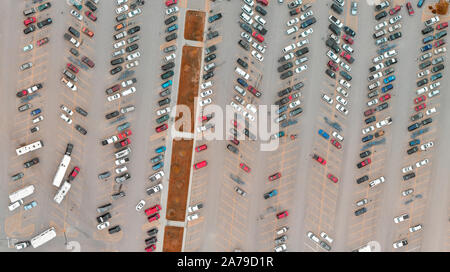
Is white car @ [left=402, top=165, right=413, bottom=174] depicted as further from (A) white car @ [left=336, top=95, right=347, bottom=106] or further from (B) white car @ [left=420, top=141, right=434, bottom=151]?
(A) white car @ [left=336, top=95, right=347, bottom=106]

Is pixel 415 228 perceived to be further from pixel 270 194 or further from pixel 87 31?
pixel 87 31

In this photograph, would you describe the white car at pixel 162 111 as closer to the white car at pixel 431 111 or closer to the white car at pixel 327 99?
the white car at pixel 327 99

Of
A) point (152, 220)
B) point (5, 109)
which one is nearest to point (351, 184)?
point (152, 220)

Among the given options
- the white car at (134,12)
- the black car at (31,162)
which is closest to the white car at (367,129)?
the white car at (134,12)

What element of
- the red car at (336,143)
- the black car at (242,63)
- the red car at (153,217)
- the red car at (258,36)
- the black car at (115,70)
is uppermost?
the red car at (258,36)

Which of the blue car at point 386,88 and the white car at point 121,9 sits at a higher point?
the white car at point 121,9

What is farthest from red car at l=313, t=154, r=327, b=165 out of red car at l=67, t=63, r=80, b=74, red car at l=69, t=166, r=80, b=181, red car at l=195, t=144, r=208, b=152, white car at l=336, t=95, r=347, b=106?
red car at l=67, t=63, r=80, b=74

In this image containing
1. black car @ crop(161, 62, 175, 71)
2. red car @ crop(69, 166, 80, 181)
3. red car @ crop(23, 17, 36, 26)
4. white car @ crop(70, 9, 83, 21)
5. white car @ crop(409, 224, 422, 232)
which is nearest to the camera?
red car @ crop(23, 17, 36, 26)

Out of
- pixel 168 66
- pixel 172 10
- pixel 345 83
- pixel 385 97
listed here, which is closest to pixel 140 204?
pixel 168 66

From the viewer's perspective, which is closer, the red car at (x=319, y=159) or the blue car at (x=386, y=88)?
the red car at (x=319, y=159)

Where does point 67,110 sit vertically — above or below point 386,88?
below

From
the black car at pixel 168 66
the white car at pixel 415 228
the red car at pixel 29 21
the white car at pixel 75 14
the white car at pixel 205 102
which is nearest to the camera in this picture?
the red car at pixel 29 21
